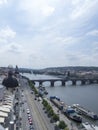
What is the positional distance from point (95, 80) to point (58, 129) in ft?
334

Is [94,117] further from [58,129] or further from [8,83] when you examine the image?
[8,83]

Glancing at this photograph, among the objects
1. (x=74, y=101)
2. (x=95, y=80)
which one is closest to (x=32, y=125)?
(x=74, y=101)

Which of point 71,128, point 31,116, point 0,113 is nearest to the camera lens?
point 0,113

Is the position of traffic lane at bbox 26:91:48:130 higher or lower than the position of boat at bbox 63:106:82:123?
higher

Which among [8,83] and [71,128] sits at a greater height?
[8,83]

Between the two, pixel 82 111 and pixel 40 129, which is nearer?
pixel 40 129

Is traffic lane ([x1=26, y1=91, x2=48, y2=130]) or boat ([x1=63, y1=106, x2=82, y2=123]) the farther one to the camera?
boat ([x1=63, y1=106, x2=82, y2=123])

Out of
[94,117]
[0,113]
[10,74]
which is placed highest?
[10,74]

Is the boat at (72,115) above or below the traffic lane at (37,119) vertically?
below

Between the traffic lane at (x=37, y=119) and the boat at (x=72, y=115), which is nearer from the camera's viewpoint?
the traffic lane at (x=37, y=119)

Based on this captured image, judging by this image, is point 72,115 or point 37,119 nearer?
point 37,119

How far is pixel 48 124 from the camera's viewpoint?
36.3 metres

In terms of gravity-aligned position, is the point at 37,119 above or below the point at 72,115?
above

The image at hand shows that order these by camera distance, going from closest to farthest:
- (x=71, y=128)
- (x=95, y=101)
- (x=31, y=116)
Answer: (x=71, y=128)
(x=31, y=116)
(x=95, y=101)
